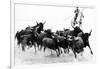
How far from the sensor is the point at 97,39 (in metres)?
2.26

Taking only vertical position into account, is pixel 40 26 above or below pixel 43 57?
above

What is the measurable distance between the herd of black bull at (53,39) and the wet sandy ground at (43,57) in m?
0.05

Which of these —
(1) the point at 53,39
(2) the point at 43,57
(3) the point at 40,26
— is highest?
(3) the point at 40,26

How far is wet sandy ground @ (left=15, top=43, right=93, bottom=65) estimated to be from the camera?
6.37 feet

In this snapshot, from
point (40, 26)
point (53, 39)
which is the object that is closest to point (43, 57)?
point (53, 39)

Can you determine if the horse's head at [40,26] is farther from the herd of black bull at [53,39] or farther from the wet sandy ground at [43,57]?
the wet sandy ground at [43,57]

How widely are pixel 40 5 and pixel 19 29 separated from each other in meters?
0.36

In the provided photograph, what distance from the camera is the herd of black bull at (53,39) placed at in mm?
1969

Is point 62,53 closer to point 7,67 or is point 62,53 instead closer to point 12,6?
point 7,67

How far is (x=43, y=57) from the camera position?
203 centimetres

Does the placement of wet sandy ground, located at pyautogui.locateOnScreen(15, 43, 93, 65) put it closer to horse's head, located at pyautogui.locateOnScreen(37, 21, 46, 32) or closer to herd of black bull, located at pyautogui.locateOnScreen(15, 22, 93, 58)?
herd of black bull, located at pyautogui.locateOnScreen(15, 22, 93, 58)

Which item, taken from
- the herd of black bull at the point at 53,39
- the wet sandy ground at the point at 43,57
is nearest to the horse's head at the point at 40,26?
the herd of black bull at the point at 53,39

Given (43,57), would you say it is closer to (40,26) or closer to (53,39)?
(53,39)

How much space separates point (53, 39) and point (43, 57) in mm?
234
